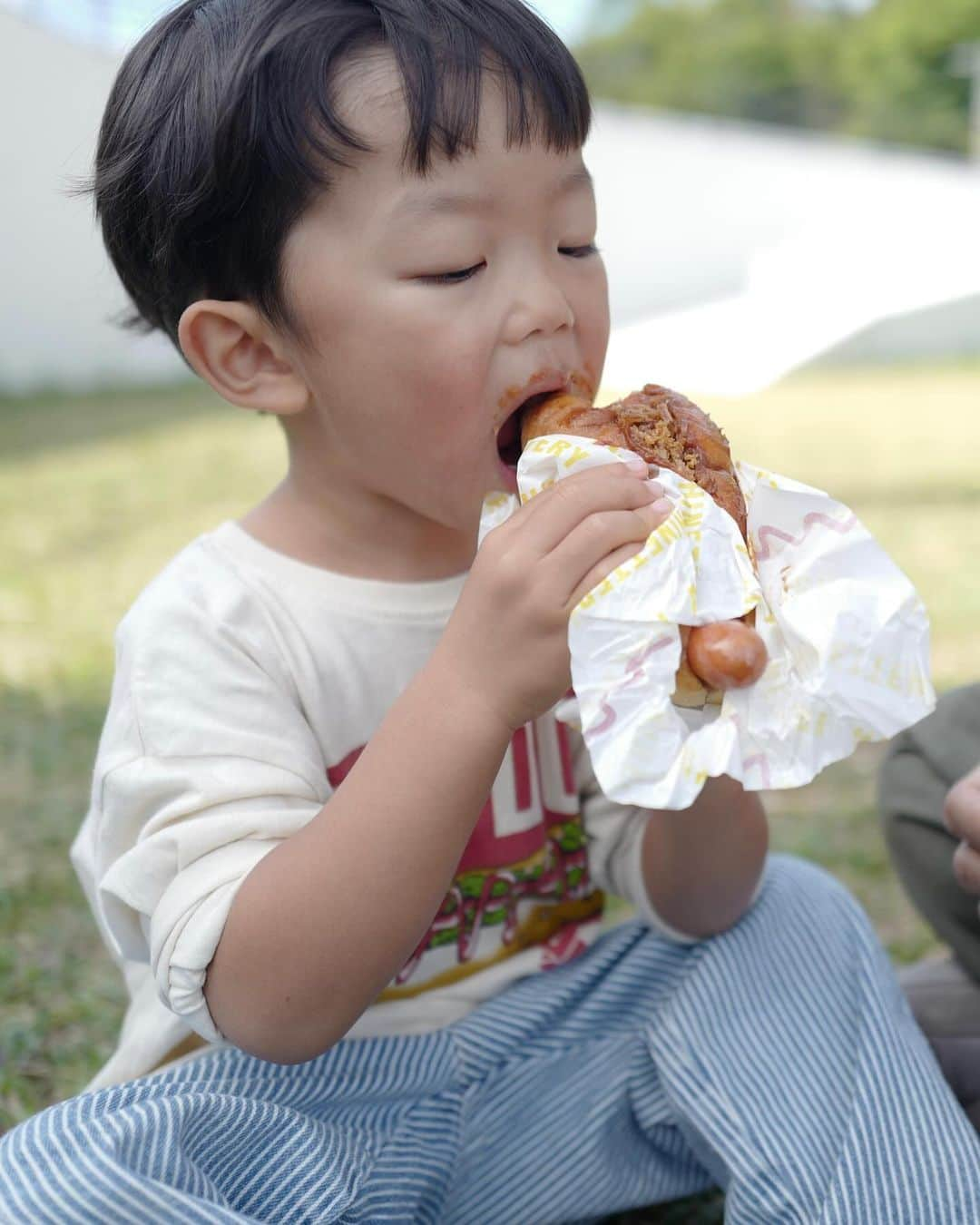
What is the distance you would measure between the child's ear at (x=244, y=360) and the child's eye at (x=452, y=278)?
0.62ft

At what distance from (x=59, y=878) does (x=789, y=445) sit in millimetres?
4493

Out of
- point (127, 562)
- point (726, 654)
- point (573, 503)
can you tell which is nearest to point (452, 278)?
point (573, 503)

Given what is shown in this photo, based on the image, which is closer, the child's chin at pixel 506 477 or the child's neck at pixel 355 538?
the child's chin at pixel 506 477

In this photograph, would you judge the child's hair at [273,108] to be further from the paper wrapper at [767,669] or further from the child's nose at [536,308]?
the paper wrapper at [767,669]

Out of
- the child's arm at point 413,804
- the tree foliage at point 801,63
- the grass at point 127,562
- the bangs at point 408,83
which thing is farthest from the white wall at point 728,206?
the tree foliage at point 801,63

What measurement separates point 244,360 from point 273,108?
0.25m

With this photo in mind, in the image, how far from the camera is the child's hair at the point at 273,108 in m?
1.30

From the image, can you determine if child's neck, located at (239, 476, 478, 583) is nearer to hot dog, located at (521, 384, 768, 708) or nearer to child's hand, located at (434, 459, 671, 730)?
hot dog, located at (521, 384, 768, 708)

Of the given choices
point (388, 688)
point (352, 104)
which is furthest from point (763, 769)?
point (352, 104)

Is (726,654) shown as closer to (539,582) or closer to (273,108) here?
(539,582)

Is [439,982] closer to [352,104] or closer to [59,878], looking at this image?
[352,104]

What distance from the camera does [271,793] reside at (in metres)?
1.28

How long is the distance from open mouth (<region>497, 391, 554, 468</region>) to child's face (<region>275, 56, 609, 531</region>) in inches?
0.7

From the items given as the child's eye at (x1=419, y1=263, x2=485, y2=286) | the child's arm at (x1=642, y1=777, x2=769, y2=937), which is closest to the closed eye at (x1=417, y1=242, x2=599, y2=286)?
the child's eye at (x1=419, y1=263, x2=485, y2=286)
